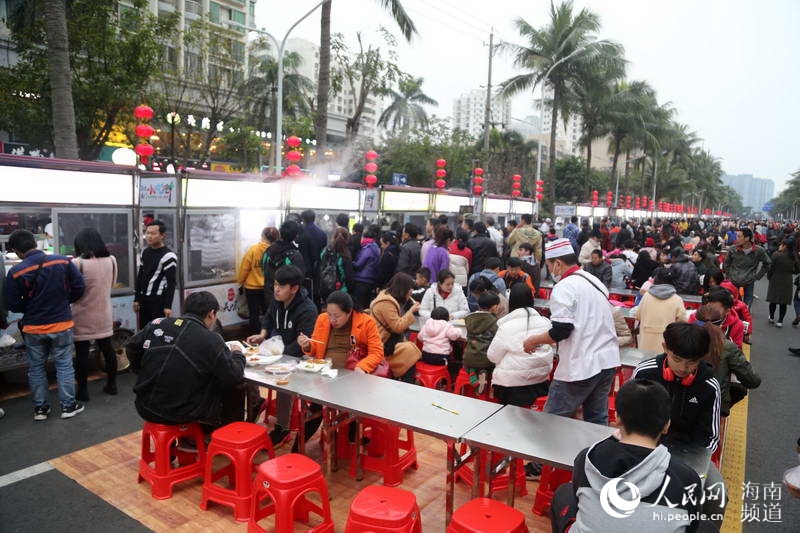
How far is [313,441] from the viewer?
197 inches

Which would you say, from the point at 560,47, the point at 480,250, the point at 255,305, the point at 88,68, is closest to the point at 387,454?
the point at 255,305

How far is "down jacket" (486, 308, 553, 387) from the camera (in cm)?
423

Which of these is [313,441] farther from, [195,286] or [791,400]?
[791,400]

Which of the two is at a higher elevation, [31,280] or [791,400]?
[31,280]

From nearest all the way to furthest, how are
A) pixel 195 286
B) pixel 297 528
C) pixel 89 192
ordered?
pixel 297 528, pixel 89 192, pixel 195 286

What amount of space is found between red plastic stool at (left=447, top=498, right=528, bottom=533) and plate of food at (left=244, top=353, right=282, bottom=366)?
232 cm

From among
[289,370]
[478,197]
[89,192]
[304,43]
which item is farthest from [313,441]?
[304,43]

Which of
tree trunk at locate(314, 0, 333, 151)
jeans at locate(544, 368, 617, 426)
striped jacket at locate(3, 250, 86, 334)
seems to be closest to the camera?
jeans at locate(544, 368, 617, 426)

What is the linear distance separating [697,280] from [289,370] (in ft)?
24.2

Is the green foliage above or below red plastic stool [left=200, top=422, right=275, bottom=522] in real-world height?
above

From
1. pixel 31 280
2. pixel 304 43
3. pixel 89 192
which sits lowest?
pixel 31 280

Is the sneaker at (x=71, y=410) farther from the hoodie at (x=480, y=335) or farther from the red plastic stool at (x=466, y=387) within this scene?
the hoodie at (x=480, y=335)

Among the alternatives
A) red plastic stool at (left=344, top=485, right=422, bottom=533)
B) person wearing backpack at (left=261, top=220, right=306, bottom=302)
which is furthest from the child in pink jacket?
red plastic stool at (left=344, top=485, right=422, bottom=533)

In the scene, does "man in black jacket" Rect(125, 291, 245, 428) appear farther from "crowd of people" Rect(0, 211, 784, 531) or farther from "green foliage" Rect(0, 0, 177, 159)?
"green foliage" Rect(0, 0, 177, 159)
